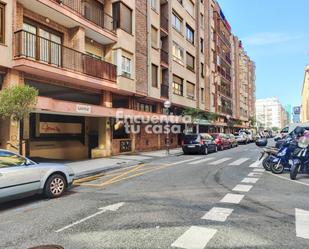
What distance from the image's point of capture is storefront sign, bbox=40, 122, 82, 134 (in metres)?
17.7

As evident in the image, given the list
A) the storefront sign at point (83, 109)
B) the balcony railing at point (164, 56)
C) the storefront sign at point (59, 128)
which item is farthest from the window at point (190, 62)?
the storefront sign at point (83, 109)

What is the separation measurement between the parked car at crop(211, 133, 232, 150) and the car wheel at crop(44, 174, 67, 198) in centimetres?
1935

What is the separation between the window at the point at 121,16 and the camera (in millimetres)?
20552

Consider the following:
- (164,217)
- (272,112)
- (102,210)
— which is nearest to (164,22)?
(102,210)

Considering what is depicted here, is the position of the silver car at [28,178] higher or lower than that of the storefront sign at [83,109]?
lower

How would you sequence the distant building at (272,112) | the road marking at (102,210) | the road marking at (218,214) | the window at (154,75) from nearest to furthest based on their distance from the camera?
the road marking at (102,210)
the road marking at (218,214)
the window at (154,75)
the distant building at (272,112)

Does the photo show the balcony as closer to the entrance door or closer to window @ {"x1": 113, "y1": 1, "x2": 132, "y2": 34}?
window @ {"x1": 113, "y1": 1, "x2": 132, "y2": 34}

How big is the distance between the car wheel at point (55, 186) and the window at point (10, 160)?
2.70 feet

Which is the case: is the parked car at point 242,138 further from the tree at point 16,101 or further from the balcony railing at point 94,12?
the tree at point 16,101

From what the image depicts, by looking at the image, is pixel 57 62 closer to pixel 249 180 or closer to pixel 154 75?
pixel 249 180

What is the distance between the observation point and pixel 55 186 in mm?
8047

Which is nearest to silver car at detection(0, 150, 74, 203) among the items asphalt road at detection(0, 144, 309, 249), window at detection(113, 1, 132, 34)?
asphalt road at detection(0, 144, 309, 249)

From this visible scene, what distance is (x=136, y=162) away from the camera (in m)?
16.7

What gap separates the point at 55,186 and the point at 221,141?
70.2ft
